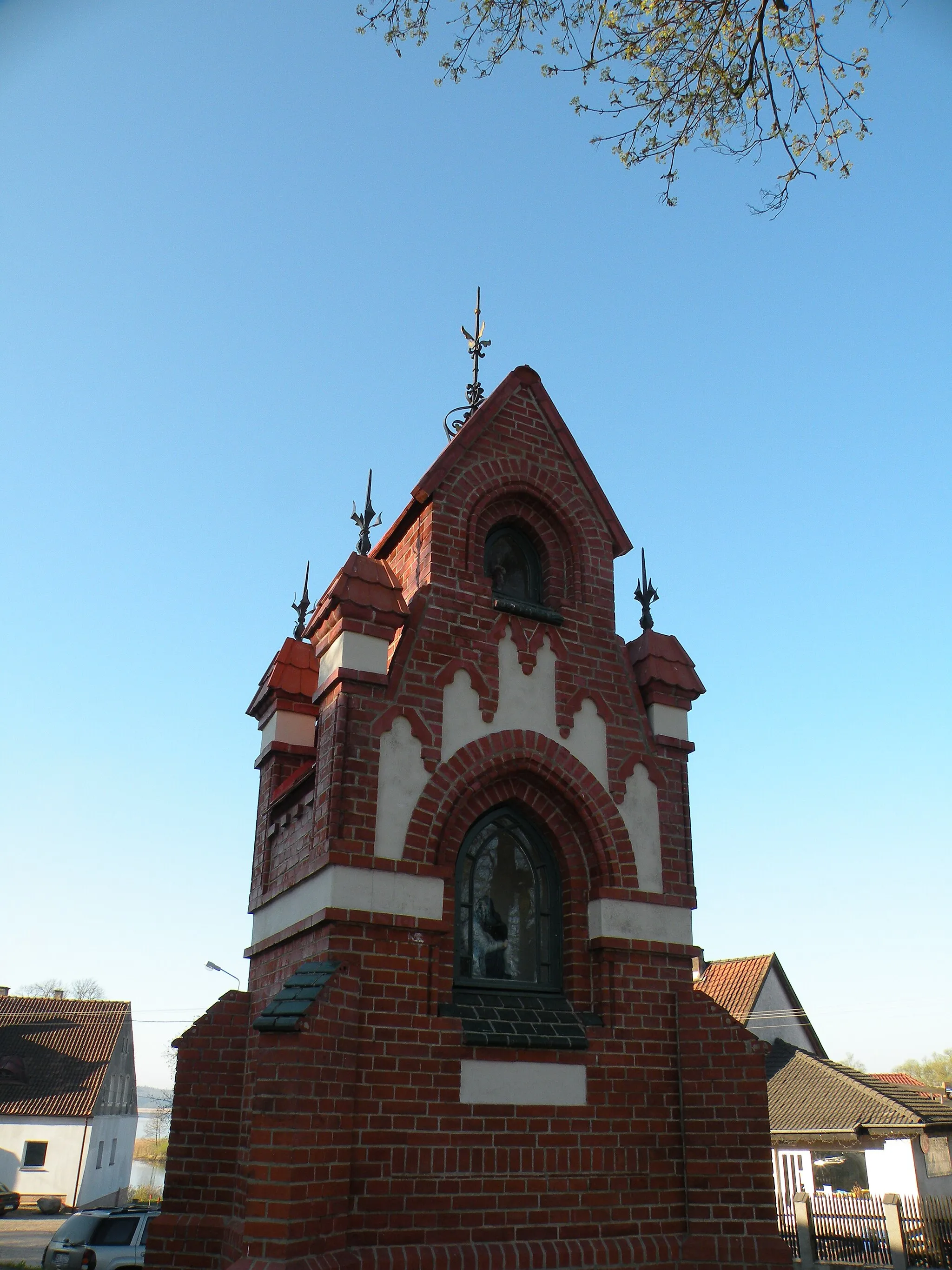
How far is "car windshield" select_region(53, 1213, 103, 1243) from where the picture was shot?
1494 centimetres

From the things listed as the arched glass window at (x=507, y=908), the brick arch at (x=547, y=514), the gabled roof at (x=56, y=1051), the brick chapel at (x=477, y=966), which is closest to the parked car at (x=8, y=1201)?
the gabled roof at (x=56, y=1051)

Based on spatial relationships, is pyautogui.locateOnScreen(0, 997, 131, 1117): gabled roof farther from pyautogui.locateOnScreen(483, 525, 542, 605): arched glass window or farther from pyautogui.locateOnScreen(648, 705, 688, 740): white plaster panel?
pyautogui.locateOnScreen(648, 705, 688, 740): white plaster panel

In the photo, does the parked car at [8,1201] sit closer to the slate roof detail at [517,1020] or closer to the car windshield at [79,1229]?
the car windshield at [79,1229]

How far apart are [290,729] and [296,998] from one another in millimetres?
4250

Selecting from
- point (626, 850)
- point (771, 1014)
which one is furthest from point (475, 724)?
point (771, 1014)

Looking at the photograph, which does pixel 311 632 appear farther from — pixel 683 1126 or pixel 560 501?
pixel 683 1126

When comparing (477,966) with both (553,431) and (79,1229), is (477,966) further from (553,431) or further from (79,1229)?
(79,1229)

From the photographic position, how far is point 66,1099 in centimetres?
3775

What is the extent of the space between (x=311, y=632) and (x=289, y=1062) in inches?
180

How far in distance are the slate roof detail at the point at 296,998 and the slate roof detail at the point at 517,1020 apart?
46.1 inches

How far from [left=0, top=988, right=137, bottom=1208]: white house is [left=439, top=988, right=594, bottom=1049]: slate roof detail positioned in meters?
28.6

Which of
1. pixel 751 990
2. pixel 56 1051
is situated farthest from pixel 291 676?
pixel 56 1051

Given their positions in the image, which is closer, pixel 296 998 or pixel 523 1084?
pixel 296 998

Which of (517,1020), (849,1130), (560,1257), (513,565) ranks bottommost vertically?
(560,1257)
